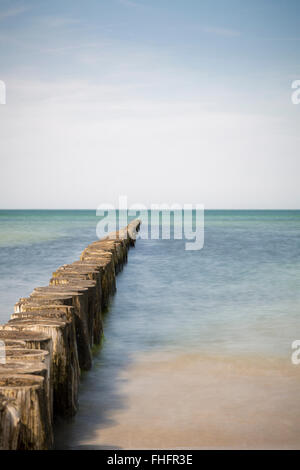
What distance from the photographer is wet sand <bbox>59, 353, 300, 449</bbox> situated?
3590 millimetres

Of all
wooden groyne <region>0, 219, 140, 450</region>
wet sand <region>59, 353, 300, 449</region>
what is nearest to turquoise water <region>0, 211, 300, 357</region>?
wet sand <region>59, 353, 300, 449</region>

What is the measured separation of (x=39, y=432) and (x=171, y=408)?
1.53m

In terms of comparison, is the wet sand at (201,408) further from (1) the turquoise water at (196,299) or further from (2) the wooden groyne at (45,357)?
(1) the turquoise water at (196,299)

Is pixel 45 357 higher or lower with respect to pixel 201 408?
higher

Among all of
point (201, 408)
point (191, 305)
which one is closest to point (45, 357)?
point (201, 408)

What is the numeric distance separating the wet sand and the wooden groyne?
0.37m

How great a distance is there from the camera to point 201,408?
4117 millimetres

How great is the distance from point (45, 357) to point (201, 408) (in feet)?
5.06

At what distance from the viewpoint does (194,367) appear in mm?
5199

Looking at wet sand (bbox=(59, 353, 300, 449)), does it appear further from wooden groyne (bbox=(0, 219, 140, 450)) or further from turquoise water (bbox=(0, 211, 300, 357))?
turquoise water (bbox=(0, 211, 300, 357))

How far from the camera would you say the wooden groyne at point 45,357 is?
2.69m

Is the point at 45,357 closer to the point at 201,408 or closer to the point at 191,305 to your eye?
the point at 201,408
